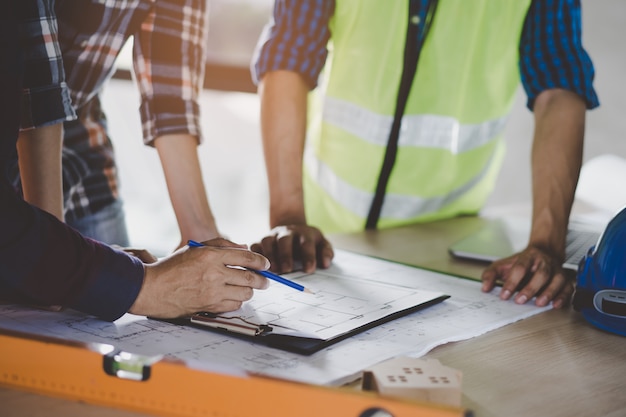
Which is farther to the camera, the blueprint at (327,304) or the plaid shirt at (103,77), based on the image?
the plaid shirt at (103,77)

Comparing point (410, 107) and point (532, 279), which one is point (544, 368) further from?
point (410, 107)

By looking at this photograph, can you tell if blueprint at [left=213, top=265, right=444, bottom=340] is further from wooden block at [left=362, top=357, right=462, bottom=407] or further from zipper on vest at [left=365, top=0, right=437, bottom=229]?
zipper on vest at [left=365, top=0, right=437, bottom=229]

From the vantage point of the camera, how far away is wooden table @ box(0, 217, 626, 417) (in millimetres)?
710

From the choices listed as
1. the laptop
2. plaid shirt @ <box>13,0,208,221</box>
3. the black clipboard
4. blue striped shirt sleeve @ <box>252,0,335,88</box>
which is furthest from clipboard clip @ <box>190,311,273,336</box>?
blue striped shirt sleeve @ <box>252,0,335,88</box>

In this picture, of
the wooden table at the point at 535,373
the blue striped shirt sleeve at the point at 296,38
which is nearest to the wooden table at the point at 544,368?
the wooden table at the point at 535,373

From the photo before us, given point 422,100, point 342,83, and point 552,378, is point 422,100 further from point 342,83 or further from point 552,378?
point 552,378

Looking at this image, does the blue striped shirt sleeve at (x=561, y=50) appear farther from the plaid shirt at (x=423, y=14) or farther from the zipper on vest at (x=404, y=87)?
the zipper on vest at (x=404, y=87)

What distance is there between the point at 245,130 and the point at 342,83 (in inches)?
126

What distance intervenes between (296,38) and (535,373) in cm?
92

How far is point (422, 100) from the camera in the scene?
64.9 inches

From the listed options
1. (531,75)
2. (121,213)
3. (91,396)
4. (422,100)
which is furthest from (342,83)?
(91,396)

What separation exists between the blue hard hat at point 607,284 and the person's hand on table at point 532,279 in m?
0.08

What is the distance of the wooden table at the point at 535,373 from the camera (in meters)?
0.71

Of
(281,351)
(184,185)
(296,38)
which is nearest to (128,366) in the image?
(281,351)
